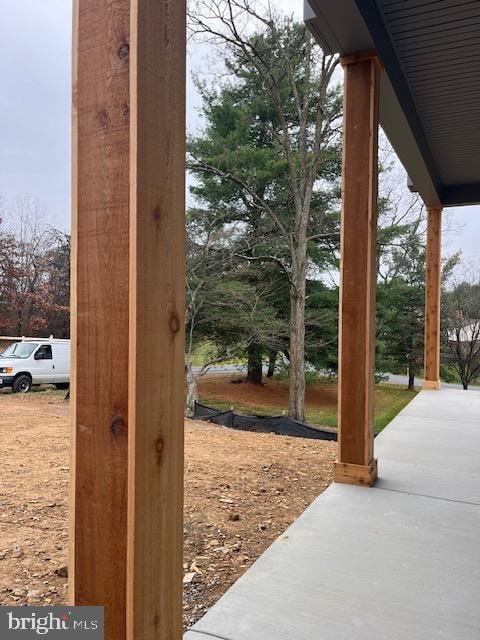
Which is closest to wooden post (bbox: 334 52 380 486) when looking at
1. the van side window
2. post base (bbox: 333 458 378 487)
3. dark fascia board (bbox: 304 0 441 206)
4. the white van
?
post base (bbox: 333 458 378 487)

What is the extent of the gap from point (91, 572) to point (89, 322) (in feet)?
1.60

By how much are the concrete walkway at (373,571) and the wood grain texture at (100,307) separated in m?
0.67

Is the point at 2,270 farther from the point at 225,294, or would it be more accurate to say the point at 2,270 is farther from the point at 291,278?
the point at 291,278

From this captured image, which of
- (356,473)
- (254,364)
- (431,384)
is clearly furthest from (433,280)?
(254,364)

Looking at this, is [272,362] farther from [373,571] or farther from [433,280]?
[373,571]

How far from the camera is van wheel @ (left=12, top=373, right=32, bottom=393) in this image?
28.8ft

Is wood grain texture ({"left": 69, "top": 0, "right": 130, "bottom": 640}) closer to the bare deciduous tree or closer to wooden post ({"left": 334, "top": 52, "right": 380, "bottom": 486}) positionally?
wooden post ({"left": 334, "top": 52, "right": 380, "bottom": 486})

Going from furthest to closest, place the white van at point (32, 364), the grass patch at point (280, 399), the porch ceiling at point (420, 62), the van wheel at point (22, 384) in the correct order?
1. the grass patch at point (280, 399)
2. the van wheel at point (22, 384)
3. the white van at point (32, 364)
4. the porch ceiling at point (420, 62)

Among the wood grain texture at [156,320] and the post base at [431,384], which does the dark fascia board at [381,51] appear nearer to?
the wood grain texture at [156,320]

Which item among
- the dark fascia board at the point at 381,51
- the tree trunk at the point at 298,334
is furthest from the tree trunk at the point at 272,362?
the dark fascia board at the point at 381,51

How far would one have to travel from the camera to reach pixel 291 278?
33.0 feet

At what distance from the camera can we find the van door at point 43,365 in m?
9.09

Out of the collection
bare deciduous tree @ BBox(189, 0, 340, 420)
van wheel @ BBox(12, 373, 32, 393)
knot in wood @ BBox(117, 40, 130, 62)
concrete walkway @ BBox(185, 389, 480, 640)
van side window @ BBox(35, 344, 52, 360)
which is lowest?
van wheel @ BBox(12, 373, 32, 393)

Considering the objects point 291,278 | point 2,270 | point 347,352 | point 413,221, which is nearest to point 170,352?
point 347,352
